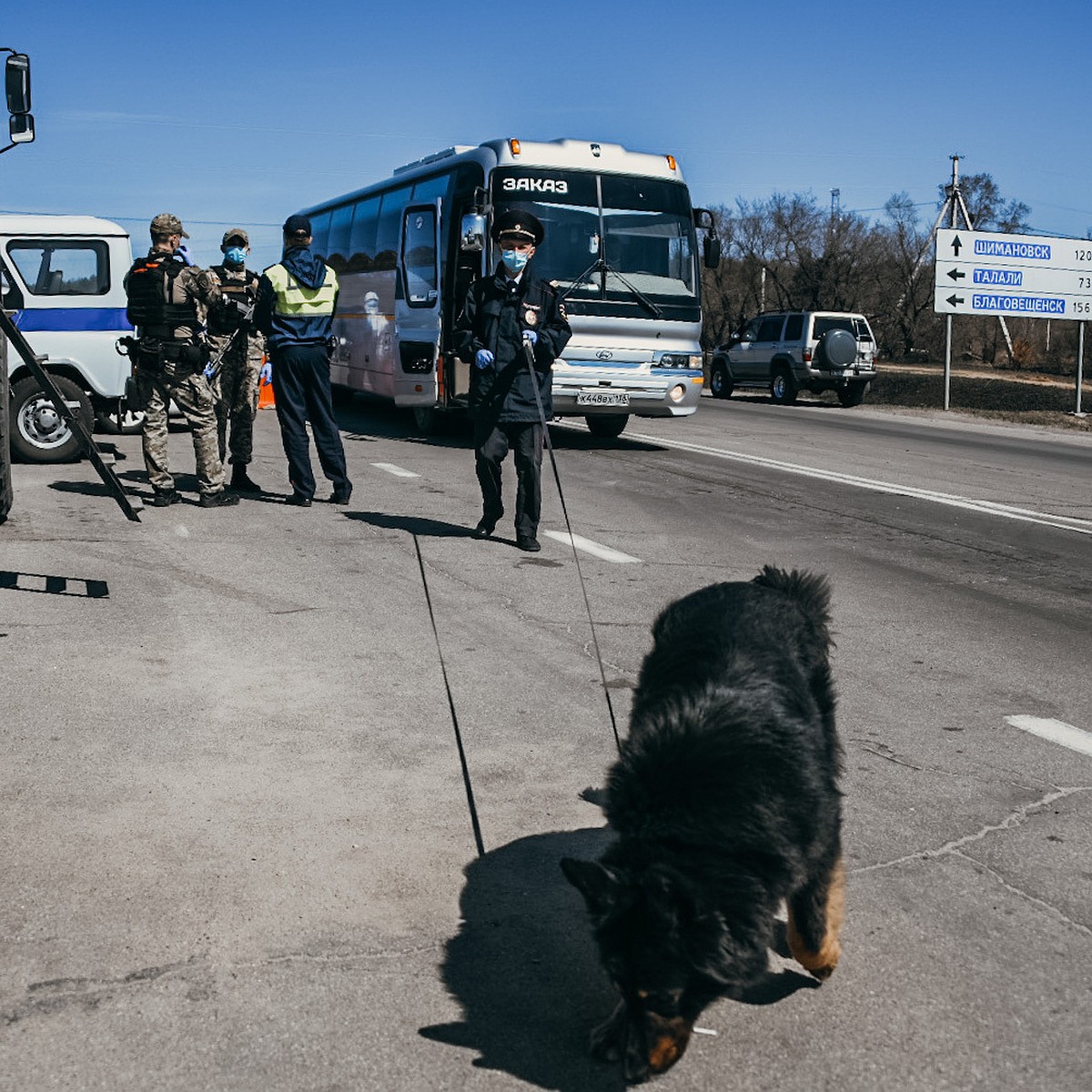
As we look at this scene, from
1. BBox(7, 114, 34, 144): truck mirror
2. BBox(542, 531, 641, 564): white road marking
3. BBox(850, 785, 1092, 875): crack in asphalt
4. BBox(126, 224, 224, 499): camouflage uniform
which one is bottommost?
BBox(850, 785, 1092, 875): crack in asphalt

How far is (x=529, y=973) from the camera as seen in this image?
3275 mm

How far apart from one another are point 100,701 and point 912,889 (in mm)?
3308

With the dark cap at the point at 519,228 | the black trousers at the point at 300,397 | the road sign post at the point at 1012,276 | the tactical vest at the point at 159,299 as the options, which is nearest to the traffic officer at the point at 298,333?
the black trousers at the point at 300,397

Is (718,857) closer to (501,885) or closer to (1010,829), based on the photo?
(501,885)

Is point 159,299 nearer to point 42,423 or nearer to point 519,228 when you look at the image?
point 519,228

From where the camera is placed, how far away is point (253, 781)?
459 cm

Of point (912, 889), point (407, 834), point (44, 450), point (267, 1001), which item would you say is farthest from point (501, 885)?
point (44, 450)

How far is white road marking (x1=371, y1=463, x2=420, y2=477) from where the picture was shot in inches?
538

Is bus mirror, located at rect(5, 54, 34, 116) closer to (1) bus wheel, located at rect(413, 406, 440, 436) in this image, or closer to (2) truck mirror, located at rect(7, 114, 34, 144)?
(2) truck mirror, located at rect(7, 114, 34, 144)

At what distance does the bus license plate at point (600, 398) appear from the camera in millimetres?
16297

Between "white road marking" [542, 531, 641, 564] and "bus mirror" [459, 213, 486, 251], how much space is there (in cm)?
651

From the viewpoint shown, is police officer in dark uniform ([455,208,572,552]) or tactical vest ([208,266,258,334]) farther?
tactical vest ([208,266,258,334])

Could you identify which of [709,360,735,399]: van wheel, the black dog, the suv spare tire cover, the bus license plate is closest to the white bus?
A: the bus license plate

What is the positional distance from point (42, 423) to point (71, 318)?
1.05 m
